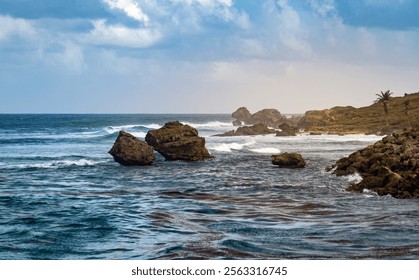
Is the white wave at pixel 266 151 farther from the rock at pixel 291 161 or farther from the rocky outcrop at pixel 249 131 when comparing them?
the rocky outcrop at pixel 249 131

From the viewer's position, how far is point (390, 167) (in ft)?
120

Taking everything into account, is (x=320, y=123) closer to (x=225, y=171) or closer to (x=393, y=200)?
(x=225, y=171)

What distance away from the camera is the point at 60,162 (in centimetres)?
5881

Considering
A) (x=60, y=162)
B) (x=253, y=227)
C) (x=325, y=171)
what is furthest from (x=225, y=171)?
(x=253, y=227)

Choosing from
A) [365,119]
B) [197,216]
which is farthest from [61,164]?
[365,119]

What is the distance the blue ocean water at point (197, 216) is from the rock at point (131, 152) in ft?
12.7

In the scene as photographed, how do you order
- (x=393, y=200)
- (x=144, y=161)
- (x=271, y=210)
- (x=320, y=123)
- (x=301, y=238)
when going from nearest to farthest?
(x=301, y=238) → (x=271, y=210) → (x=393, y=200) → (x=144, y=161) → (x=320, y=123)

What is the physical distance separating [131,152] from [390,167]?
84.9ft

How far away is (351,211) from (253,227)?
663cm

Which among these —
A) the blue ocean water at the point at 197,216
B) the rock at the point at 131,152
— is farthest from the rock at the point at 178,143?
the blue ocean water at the point at 197,216

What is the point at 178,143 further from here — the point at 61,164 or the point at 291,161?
the point at 291,161

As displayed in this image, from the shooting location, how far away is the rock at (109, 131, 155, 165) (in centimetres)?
5506

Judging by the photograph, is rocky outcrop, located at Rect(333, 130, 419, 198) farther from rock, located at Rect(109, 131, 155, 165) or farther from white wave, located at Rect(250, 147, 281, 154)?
white wave, located at Rect(250, 147, 281, 154)

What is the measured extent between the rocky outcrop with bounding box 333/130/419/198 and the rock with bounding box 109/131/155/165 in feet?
59.4
